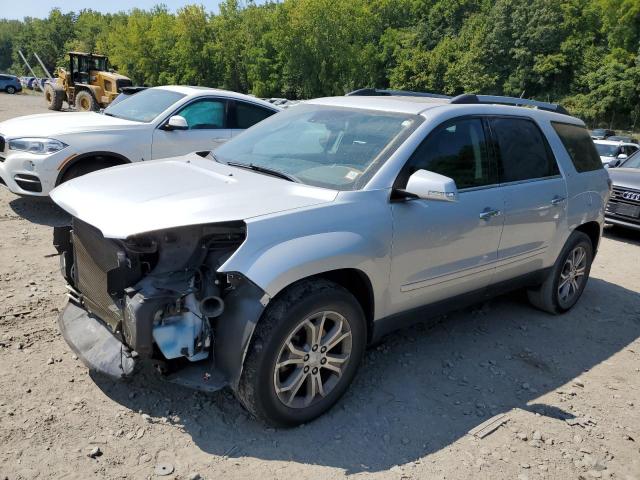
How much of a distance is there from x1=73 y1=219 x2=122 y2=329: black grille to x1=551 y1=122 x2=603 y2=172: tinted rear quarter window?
152 inches

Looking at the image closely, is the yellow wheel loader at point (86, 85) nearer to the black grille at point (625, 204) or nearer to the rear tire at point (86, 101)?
the rear tire at point (86, 101)

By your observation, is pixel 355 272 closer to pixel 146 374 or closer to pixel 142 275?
pixel 142 275

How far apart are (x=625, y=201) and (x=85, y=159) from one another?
26.2 ft

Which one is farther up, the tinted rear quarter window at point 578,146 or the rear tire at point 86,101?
the tinted rear quarter window at point 578,146

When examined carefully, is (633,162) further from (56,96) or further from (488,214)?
(56,96)

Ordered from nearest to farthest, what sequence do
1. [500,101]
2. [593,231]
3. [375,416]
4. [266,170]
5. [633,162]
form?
[375,416]
[266,170]
[500,101]
[593,231]
[633,162]

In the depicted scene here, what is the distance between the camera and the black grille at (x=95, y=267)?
9.45 feet

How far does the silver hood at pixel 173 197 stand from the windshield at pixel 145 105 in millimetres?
3917

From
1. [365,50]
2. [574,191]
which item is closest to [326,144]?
[574,191]

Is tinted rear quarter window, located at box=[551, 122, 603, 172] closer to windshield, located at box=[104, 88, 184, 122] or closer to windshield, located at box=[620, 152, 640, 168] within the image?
windshield, located at box=[104, 88, 184, 122]

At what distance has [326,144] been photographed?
11.9 feet

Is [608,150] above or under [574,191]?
under

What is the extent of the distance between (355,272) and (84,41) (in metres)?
95.0

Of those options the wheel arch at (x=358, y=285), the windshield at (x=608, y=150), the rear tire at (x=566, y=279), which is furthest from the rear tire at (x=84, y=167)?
the windshield at (x=608, y=150)
